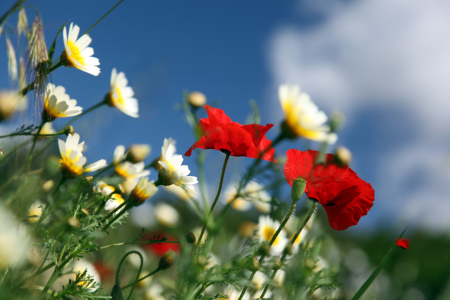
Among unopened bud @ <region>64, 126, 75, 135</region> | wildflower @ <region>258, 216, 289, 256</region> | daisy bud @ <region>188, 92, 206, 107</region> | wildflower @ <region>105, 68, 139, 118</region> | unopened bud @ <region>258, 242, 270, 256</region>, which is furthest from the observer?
wildflower @ <region>258, 216, 289, 256</region>

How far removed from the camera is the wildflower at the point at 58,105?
66 cm

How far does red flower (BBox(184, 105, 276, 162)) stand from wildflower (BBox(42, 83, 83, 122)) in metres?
0.29

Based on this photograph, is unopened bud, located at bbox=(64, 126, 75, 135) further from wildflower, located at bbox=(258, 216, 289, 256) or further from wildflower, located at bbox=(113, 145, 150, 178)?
wildflower, located at bbox=(258, 216, 289, 256)

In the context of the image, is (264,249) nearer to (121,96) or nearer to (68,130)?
(68,130)

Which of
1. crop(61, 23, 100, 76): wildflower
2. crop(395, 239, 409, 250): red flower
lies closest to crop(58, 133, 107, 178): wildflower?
crop(61, 23, 100, 76): wildflower

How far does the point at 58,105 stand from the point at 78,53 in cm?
11

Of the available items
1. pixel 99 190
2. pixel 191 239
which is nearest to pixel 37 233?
pixel 99 190

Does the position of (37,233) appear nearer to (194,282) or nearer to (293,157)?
(194,282)

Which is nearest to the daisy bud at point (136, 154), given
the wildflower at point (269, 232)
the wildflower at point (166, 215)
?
the wildflower at point (269, 232)

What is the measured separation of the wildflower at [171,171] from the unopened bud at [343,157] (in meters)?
0.25

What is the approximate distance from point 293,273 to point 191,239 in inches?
9.2

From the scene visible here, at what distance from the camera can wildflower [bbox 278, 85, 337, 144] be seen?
0.49m

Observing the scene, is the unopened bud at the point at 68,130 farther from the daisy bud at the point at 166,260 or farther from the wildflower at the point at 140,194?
the daisy bud at the point at 166,260

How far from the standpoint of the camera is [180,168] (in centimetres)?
71
